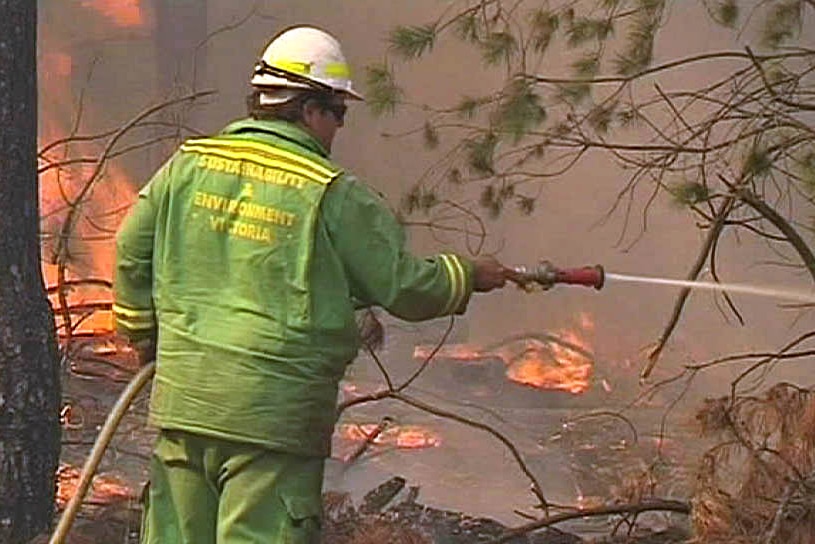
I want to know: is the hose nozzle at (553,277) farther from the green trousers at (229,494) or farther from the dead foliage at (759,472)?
the dead foliage at (759,472)

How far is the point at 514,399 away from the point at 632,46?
2.06 m

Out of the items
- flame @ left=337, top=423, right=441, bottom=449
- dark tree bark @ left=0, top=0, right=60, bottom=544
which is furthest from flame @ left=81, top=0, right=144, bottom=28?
dark tree bark @ left=0, top=0, right=60, bottom=544

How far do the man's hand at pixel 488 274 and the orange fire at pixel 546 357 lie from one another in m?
2.89

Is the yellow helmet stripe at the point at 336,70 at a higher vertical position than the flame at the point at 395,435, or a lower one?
higher

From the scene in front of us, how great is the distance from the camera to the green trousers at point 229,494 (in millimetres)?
2777

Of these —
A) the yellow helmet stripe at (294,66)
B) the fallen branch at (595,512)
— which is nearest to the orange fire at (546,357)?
the fallen branch at (595,512)

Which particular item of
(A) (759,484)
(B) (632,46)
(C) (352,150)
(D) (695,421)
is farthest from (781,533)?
(C) (352,150)

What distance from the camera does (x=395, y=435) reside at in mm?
5555

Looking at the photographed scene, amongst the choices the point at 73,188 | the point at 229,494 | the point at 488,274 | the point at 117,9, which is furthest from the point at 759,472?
the point at 117,9

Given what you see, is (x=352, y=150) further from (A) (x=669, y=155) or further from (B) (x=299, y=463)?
(B) (x=299, y=463)

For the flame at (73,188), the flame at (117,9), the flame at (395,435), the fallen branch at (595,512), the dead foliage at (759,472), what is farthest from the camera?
the flame at (117,9)

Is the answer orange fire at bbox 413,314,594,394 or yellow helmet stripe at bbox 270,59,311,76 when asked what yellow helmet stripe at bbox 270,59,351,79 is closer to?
yellow helmet stripe at bbox 270,59,311,76

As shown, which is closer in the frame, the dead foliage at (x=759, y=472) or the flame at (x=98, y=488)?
the dead foliage at (x=759, y=472)

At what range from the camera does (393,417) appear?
5574 mm
